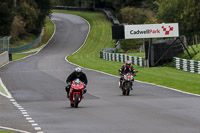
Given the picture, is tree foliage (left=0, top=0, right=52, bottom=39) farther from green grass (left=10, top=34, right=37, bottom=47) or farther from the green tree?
the green tree

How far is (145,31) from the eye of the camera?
159 ft

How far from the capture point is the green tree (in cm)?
7738

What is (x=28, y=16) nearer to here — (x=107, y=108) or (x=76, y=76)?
(x=76, y=76)

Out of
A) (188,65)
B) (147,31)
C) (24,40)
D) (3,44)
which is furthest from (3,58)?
(24,40)

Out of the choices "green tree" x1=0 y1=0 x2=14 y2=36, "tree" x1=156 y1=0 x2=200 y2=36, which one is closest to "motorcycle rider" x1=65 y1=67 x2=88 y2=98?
"tree" x1=156 y1=0 x2=200 y2=36

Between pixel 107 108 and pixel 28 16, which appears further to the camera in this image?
pixel 28 16

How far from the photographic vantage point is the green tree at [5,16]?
254 ft

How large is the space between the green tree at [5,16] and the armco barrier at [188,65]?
36792mm

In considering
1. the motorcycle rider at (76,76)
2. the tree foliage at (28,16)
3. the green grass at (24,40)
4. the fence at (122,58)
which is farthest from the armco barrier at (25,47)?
the motorcycle rider at (76,76)

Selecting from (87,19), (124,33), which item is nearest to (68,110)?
(124,33)

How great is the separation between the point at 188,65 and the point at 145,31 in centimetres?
599

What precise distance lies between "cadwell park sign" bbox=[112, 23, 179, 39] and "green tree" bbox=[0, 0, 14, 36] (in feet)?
107

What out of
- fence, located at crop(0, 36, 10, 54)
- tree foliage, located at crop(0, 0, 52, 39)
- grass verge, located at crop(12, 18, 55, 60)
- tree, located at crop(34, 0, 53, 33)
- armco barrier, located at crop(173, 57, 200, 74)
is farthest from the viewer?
tree, located at crop(34, 0, 53, 33)

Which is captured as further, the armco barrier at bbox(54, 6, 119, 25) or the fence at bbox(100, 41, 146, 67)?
the armco barrier at bbox(54, 6, 119, 25)
